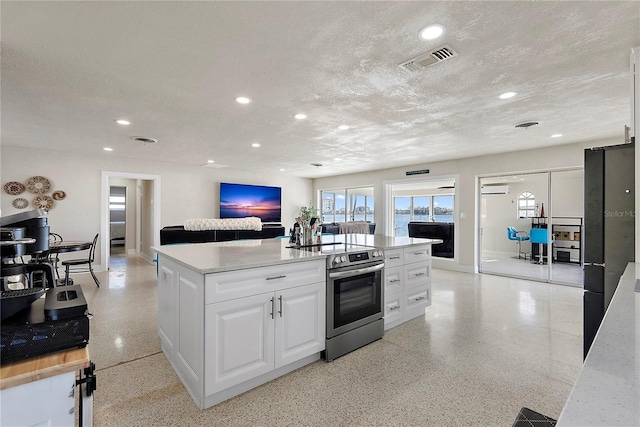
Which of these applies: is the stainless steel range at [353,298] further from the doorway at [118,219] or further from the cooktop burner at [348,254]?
the doorway at [118,219]

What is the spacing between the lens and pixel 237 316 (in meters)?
1.94

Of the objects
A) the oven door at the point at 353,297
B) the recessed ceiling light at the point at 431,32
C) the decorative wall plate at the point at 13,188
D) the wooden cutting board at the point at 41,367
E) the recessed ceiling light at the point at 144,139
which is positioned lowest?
the oven door at the point at 353,297

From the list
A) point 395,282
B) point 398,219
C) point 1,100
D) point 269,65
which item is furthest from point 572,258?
point 1,100

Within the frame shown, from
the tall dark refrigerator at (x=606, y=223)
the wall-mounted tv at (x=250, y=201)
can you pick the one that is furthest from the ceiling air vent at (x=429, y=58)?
the wall-mounted tv at (x=250, y=201)

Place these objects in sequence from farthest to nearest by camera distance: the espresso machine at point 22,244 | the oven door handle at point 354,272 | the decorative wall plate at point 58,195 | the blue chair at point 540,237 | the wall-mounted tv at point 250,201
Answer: the wall-mounted tv at point 250,201 < the blue chair at point 540,237 < the decorative wall plate at point 58,195 < the oven door handle at point 354,272 < the espresso machine at point 22,244

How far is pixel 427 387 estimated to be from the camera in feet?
6.96

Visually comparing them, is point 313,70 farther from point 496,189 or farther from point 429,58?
point 496,189

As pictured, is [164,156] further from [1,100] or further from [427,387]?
[427,387]

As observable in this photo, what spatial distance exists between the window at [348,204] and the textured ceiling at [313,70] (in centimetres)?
453

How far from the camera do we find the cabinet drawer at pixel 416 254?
3.29m

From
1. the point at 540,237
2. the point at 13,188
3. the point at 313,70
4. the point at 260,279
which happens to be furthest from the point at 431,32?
the point at 13,188

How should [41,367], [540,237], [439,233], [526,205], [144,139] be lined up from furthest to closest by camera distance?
[439,233] < [526,205] < [540,237] < [144,139] < [41,367]

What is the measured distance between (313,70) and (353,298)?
1939mm

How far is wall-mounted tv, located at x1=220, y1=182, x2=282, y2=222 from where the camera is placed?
321 inches
